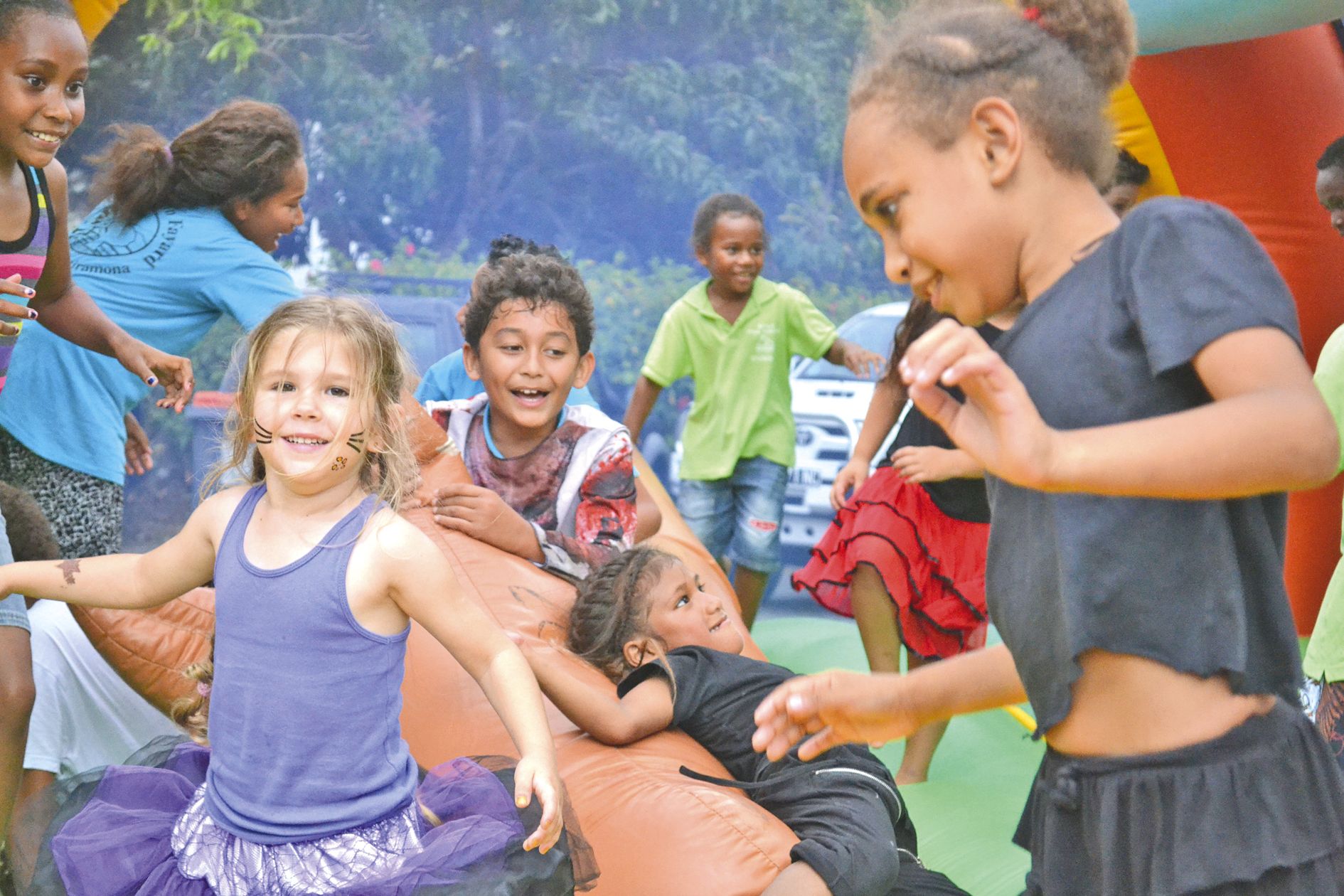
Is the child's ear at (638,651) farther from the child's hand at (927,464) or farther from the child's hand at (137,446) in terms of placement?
the child's hand at (137,446)

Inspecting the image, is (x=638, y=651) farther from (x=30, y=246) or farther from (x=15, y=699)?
(x=30, y=246)

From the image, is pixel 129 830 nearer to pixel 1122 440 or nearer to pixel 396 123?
pixel 1122 440

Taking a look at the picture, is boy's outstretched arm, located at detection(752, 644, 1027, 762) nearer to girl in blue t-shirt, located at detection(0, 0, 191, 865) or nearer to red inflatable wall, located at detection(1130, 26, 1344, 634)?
girl in blue t-shirt, located at detection(0, 0, 191, 865)

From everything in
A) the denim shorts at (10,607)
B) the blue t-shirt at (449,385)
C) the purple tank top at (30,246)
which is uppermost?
the purple tank top at (30,246)

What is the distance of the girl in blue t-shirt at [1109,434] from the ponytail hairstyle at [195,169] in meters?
1.99

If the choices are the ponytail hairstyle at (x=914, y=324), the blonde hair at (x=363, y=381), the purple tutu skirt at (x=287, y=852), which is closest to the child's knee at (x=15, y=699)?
the purple tutu skirt at (x=287, y=852)

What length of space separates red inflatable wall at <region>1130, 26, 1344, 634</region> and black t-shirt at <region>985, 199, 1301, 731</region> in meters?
2.83

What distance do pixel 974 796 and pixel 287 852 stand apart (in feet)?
5.79

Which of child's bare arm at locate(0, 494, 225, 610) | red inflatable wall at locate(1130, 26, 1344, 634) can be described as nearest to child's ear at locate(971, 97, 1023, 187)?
child's bare arm at locate(0, 494, 225, 610)

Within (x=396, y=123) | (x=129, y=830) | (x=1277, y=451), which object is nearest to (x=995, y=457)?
(x=1277, y=451)

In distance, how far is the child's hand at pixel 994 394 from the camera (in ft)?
2.82

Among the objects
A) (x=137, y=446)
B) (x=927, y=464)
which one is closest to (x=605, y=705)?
(x=927, y=464)

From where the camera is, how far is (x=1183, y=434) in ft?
2.83

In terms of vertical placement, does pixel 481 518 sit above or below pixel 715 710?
above
